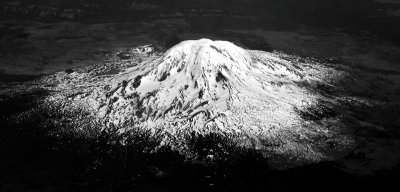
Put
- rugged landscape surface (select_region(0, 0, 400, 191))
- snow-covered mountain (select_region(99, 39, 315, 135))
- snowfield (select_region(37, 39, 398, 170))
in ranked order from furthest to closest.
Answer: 1. snow-covered mountain (select_region(99, 39, 315, 135))
2. snowfield (select_region(37, 39, 398, 170))
3. rugged landscape surface (select_region(0, 0, 400, 191))

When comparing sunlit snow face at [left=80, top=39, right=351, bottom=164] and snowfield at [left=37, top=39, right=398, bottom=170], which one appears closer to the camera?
snowfield at [left=37, top=39, right=398, bottom=170]

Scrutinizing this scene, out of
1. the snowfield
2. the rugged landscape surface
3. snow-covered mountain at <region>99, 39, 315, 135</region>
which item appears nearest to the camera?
the rugged landscape surface

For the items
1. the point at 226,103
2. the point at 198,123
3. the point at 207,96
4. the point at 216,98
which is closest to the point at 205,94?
the point at 207,96

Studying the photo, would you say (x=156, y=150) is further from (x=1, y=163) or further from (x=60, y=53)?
(x=60, y=53)

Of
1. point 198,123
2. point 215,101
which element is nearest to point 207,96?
point 215,101

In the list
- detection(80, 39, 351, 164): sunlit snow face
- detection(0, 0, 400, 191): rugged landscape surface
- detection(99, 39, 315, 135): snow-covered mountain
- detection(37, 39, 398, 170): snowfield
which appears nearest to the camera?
detection(0, 0, 400, 191): rugged landscape surface

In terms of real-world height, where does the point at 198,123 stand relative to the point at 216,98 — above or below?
below

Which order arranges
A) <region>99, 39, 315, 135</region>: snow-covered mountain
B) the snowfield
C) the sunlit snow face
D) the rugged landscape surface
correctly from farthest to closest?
<region>99, 39, 315, 135</region>: snow-covered mountain, the sunlit snow face, the snowfield, the rugged landscape surface

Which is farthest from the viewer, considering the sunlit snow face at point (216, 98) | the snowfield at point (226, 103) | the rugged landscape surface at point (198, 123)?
the sunlit snow face at point (216, 98)

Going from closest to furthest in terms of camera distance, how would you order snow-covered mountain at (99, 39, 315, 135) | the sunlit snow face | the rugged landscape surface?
1. the rugged landscape surface
2. the sunlit snow face
3. snow-covered mountain at (99, 39, 315, 135)

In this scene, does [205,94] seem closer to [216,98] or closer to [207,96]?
[207,96]

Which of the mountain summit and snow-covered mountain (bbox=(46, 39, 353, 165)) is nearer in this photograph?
snow-covered mountain (bbox=(46, 39, 353, 165))

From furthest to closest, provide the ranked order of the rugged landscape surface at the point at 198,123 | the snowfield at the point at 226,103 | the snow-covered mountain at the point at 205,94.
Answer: the snow-covered mountain at the point at 205,94 → the snowfield at the point at 226,103 → the rugged landscape surface at the point at 198,123

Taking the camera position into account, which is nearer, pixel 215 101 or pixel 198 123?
pixel 198 123
